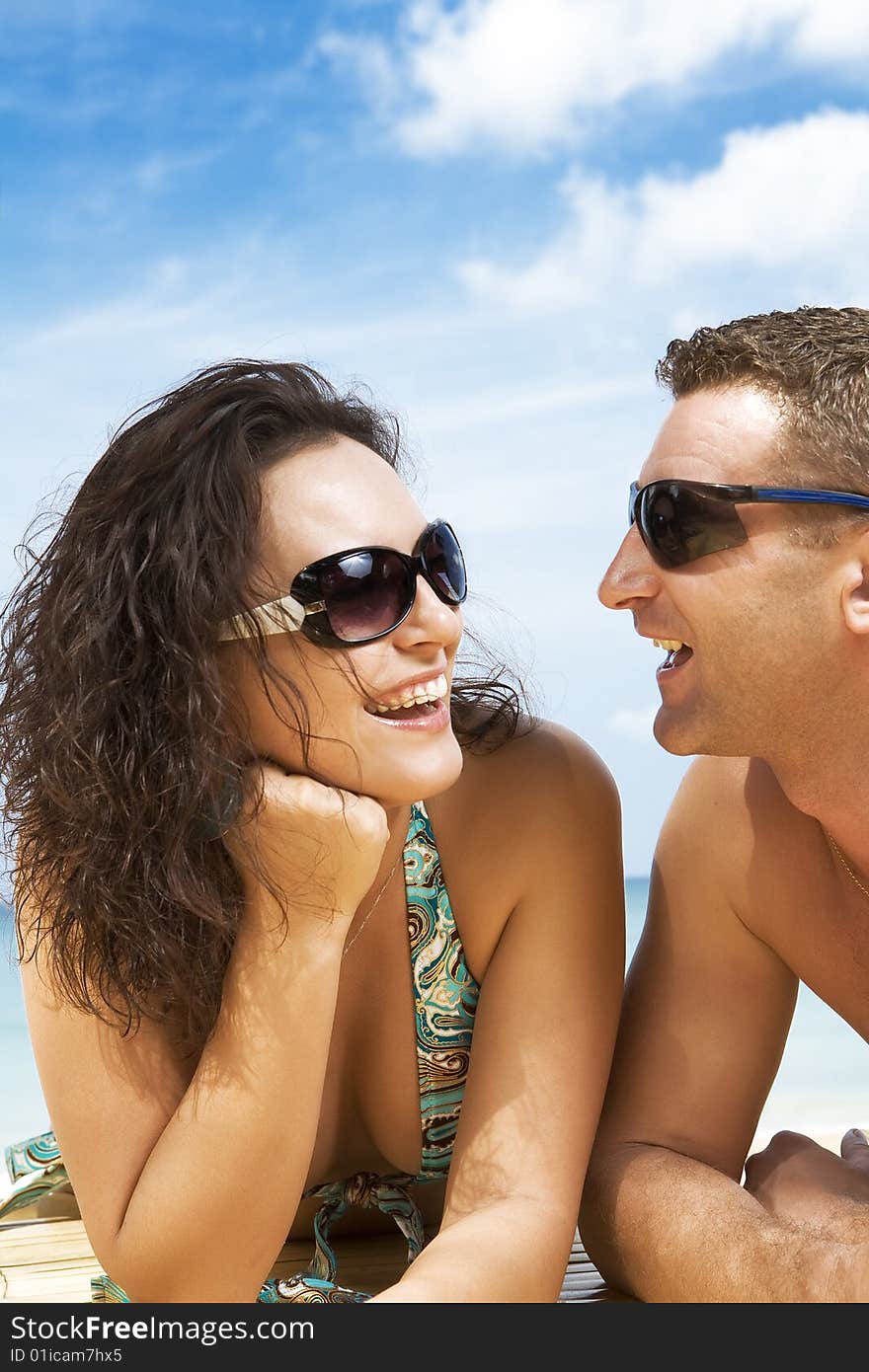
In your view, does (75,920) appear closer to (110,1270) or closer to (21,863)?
(21,863)

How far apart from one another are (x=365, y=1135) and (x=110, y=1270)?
2.46 ft

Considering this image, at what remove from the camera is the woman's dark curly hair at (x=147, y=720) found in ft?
8.60

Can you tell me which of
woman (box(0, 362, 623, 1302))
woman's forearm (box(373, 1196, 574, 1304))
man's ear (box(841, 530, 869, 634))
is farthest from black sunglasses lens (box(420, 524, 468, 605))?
woman's forearm (box(373, 1196, 574, 1304))

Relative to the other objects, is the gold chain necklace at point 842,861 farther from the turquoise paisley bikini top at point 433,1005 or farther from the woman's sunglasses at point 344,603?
the woman's sunglasses at point 344,603

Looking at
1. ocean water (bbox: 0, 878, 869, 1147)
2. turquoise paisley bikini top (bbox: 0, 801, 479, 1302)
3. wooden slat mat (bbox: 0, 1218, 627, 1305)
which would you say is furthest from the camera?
ocean water (bbox: 0, 878, 869, 1147)

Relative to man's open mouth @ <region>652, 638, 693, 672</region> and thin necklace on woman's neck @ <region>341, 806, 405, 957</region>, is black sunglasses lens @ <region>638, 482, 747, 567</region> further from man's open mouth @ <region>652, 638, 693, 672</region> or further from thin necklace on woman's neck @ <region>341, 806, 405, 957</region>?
thin necklace on woman's neck @ <region>341, 806, 405, 957</region>

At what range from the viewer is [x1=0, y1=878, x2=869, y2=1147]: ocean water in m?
11.0

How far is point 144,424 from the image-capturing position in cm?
290

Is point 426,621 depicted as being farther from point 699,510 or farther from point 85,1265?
point 85,1265

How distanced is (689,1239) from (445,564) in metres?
1.38

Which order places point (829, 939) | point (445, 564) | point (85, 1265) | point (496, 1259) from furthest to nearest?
point (85, 1265) < point (829, 939) < point (445, 564) < point (496, 1259)

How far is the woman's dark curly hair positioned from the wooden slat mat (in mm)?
848

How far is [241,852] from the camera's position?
2.66 meters

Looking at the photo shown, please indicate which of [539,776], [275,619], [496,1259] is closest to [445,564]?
[275,619]
